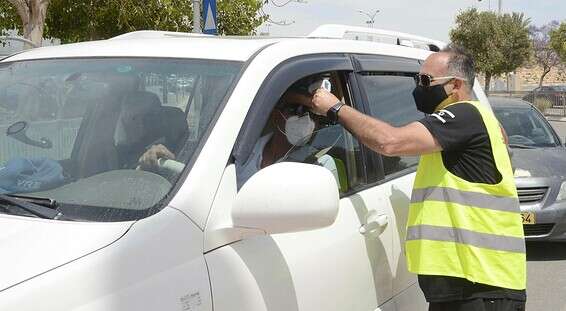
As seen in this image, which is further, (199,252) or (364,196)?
(364,196)

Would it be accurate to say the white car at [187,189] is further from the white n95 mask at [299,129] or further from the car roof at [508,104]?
the car roof at [508,104]

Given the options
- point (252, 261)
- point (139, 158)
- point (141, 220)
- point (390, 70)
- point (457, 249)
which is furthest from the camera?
point (390, 70)

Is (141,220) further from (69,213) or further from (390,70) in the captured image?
(390,70)

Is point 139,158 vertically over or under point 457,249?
over

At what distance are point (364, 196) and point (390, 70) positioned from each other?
0.90m

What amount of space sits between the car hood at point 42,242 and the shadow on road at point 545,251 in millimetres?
5888

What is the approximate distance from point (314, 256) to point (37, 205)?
962 mm

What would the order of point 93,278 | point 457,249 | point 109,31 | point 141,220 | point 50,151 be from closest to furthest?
point 93,278 → point 141,220 → point 50,151 → point 457,249 → point 109,31

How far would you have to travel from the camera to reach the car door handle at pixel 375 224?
2686mm

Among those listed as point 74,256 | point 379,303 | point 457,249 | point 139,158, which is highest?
point 139,158

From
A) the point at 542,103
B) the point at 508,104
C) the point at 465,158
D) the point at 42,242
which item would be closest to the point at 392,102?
the point at 465,158

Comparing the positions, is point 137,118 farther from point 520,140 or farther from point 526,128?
point 526,128

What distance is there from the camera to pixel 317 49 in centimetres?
277

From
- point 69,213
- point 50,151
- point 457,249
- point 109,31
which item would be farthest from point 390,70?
point 109,31
